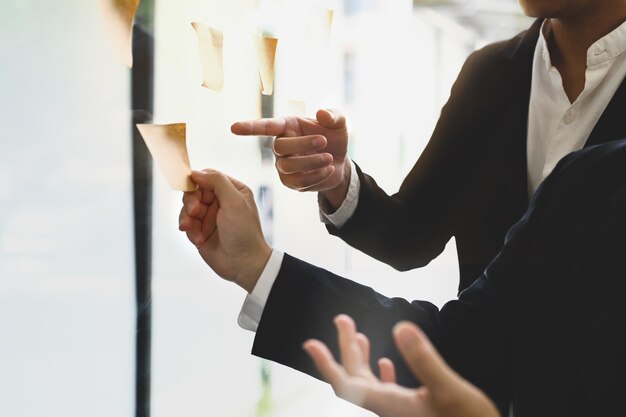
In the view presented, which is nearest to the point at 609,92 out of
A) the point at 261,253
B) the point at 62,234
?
the point at 261,253

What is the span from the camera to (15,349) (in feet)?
2.99

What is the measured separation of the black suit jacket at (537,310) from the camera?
22.4 inches

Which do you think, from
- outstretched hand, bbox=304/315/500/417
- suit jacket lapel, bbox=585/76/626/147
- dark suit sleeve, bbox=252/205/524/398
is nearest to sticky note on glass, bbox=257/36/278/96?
dark suit sleeve, bbox=252/205/524/398

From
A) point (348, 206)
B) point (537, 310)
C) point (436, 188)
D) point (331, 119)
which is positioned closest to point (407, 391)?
point (537, 310)

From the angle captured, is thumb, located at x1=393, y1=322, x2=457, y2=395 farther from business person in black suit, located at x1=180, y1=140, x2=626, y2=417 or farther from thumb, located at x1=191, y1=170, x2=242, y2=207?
thumb, located at x1=191, y1=170, x2=242, y2=207

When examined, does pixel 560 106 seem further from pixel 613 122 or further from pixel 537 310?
pixel 537 310

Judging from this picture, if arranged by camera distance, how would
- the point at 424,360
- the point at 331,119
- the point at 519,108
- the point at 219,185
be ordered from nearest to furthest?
the point at 424,360 → the point at 219,185 → the point at 331,119 → the point at 519,108

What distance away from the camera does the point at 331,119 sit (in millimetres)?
881

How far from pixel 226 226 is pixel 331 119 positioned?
0.83ft

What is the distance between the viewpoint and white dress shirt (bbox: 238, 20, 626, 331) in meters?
0.89

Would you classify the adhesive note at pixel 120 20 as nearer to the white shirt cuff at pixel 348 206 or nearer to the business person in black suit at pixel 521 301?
the business person in black suit at pixel 521 301

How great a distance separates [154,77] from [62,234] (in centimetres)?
34

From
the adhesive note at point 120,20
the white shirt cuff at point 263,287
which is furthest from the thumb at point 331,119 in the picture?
the adhesive note at point 120,20

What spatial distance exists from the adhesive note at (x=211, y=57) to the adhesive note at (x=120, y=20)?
0.33ft
